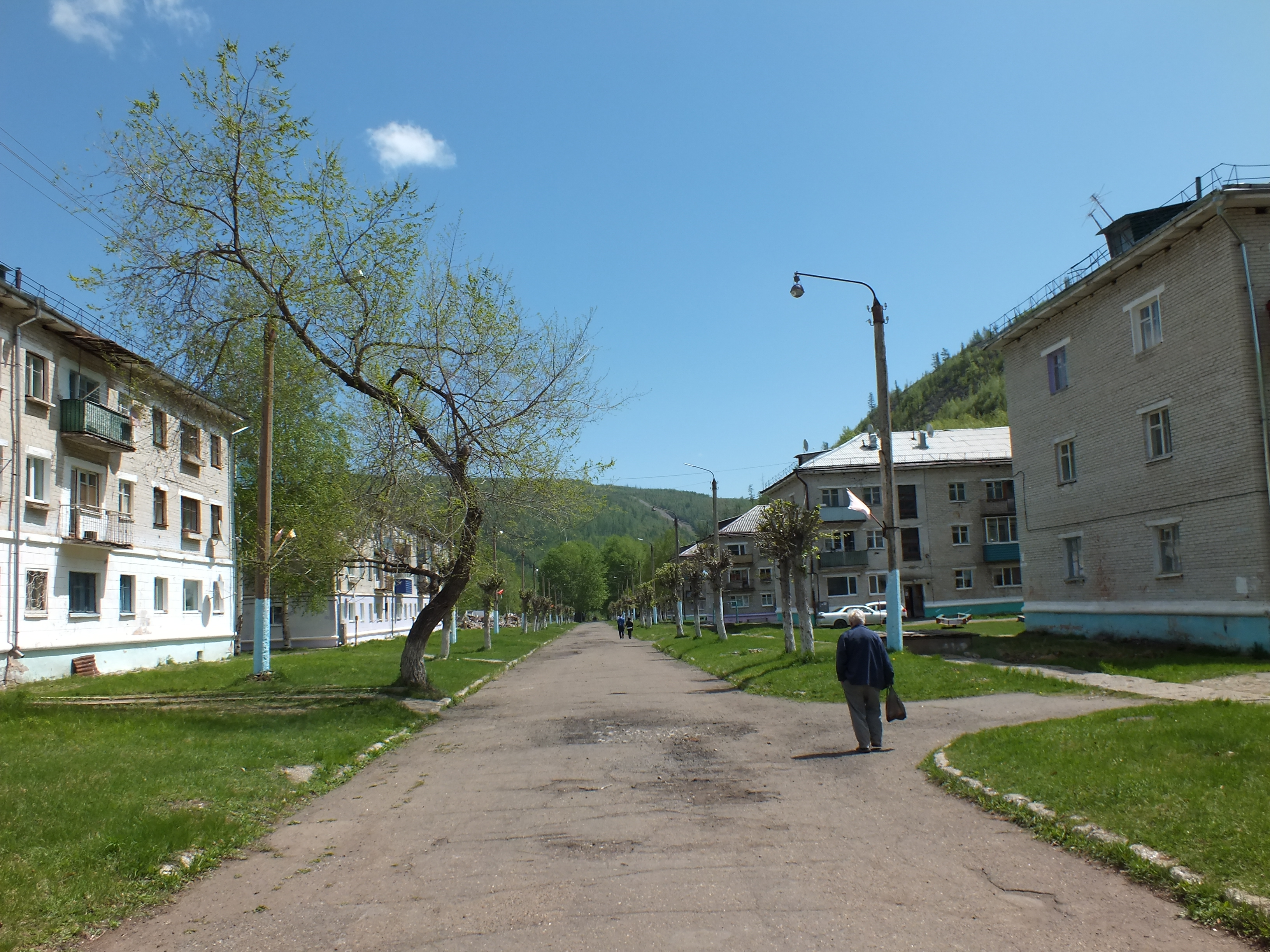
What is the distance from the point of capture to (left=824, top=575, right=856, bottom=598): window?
5928 centimetres

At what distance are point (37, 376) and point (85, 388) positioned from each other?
2.14 m

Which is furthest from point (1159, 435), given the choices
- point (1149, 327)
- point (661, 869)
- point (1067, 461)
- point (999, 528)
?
point (999, 528)

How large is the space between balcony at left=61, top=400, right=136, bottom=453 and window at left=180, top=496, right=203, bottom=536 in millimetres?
5859

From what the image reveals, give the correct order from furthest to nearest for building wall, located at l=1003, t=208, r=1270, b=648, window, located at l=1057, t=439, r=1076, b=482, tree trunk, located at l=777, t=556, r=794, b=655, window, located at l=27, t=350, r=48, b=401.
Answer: window, located at l=1057, t=439, r=1076, b=482, tree trunk, located at l=777, t=556, r=794, b=655, window, located at l=27, t=350, r=48, b=401, building wall, located at l=1003, t=208, r=1270, b=648

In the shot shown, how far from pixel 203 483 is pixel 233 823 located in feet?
95.8

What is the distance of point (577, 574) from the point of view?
5832 inches

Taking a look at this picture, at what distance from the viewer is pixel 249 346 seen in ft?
59.2

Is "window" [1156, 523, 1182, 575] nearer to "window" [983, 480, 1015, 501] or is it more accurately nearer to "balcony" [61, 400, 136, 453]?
"balcony" [61, 400, 136, 453]

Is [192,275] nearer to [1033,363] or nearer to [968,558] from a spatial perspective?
[1033,363]

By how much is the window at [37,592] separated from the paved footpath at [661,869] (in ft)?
53.3

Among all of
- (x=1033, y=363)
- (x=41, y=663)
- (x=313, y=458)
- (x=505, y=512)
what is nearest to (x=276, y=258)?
(x=505, y=512)

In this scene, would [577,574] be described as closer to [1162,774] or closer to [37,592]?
[37,592]

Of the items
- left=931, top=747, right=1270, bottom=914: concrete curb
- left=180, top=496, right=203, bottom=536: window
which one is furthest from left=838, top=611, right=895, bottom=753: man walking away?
left=180, top=496, right=203, bottom=536: window

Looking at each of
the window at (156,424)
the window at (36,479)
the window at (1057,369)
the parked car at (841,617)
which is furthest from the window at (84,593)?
the parked car at (841,617)
